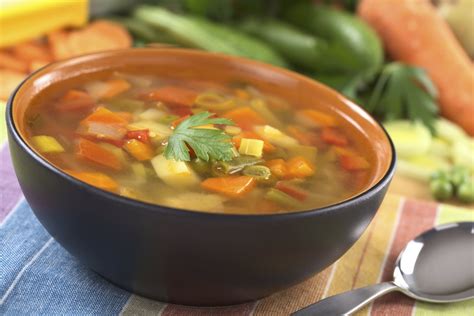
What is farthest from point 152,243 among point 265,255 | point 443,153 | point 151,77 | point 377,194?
point 443,153

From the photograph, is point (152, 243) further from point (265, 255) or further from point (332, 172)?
point (332, 172)

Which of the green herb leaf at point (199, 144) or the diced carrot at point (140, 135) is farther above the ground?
the green herb leaf at point (199, 144)

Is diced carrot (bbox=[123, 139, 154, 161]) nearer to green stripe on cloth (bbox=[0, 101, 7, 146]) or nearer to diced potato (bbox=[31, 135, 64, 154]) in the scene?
diced potato (bbox=[31, 135, 64, 154])

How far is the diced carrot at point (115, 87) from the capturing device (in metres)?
2.29

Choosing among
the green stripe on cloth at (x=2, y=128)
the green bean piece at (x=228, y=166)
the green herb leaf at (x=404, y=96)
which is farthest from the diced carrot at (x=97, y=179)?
the green herb leaf at (x=404, y=96)

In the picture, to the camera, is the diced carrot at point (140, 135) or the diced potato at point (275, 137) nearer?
the diced carrot at point (140, 135)

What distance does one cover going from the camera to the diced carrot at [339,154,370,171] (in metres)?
2.09

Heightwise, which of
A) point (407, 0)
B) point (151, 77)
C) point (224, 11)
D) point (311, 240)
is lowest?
point (224, 11)

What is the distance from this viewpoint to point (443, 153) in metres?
3.56

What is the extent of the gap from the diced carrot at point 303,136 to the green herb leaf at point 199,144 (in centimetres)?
31

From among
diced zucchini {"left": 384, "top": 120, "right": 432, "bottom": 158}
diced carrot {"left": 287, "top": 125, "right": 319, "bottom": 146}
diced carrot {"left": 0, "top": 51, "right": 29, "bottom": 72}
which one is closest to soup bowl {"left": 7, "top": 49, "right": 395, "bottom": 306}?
diced carrot {"left": 287, "top": 125, "right": 319, "bottom": 146}

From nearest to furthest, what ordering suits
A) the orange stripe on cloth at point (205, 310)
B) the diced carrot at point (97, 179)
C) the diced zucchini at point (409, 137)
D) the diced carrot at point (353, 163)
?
1. the diced carrot at point (97, 179)
2. the orange stripe on cloth at point (205, 310)
3. the diced carrot at point (353, 163)
4. the diced zucchini at point (409, 137)

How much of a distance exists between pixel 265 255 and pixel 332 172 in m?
0.44

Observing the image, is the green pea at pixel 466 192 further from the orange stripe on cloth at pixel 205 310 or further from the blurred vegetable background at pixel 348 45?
the orange stripe on cloth at pixel 205 310
